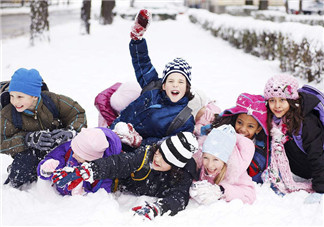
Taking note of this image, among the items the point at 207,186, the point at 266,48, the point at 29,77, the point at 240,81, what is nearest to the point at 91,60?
the point at 240,81

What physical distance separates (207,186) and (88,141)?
99 centimetres

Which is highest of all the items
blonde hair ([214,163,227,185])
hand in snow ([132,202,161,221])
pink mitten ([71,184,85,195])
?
blonde hair ([214,163,227,185])

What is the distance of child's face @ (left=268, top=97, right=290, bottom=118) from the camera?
9.80 feet

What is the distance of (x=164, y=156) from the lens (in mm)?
2725

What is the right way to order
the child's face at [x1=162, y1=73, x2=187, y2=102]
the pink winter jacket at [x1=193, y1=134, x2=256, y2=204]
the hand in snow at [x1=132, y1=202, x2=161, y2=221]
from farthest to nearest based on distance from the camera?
the child's face at [x1=162, y1=73, x2=187, y2=102] → the pink winter jacket at [x1=193, y1=134, x2=256, y2=204] → the hand in snow at [x1=132, y1=202, x2=161, y2=221]

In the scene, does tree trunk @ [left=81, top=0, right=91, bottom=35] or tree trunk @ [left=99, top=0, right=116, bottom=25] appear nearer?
tree trunk @ [left=81, top=0, right=91, bottom=35]

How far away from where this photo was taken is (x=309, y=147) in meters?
2.88

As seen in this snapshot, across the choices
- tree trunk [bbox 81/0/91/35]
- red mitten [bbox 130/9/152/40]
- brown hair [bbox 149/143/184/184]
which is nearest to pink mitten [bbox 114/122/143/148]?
brown hair [bbox 149/143/184/184]

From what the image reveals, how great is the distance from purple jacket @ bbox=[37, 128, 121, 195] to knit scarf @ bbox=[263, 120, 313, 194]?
4.53 ft

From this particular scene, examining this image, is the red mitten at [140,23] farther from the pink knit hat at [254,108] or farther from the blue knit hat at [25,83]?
the pink knit hat at [254,108]

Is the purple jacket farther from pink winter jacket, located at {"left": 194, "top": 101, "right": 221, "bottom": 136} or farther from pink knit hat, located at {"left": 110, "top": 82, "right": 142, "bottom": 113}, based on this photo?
pink winter jacket, located at {"left": 194, "top": 101, "right": 221, "bottom": 136}

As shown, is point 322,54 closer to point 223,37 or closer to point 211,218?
point 211,218

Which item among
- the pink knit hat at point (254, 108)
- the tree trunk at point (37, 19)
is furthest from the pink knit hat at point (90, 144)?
the tree trunk at point (37, 19)

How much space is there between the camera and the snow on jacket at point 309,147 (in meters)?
2.84
